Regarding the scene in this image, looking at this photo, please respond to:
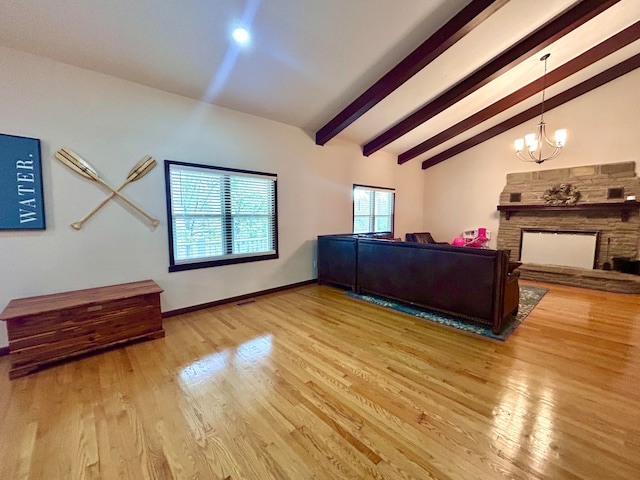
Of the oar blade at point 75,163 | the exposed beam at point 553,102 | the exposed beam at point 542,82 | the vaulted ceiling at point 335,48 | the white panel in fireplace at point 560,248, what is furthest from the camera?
the white panel in fireplace at point 560,248

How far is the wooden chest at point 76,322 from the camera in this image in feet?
7.22

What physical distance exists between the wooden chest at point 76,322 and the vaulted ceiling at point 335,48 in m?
2.33

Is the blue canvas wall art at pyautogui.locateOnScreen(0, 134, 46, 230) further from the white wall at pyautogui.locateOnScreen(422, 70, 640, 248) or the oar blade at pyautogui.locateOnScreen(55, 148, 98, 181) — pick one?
the white wall at pyautogui.locateOnScreen(422, 70, 640, 248)

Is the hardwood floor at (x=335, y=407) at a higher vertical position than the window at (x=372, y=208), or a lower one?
lower

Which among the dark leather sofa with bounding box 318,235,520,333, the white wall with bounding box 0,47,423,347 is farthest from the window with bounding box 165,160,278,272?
the dark leather sofa with bounding box 318,235,520,333

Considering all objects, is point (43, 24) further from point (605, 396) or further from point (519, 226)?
point (519, 226)

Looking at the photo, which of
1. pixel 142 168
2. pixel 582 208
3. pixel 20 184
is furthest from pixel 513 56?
pixel 20 184

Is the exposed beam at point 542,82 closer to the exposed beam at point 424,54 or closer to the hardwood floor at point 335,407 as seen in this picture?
the exposed beam at point 424,54

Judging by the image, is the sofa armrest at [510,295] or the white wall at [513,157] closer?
the sofa armrest at [510,295]

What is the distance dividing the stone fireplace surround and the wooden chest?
21.4ft

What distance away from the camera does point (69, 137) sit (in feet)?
8.80

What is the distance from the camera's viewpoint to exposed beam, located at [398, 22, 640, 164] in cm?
370

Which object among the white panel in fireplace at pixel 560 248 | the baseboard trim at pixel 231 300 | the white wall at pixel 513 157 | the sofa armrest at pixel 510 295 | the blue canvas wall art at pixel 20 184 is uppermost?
the white wall at pixel 513 157

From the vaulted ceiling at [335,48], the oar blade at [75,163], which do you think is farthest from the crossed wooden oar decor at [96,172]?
the vaulted ceiling at [335,48]
